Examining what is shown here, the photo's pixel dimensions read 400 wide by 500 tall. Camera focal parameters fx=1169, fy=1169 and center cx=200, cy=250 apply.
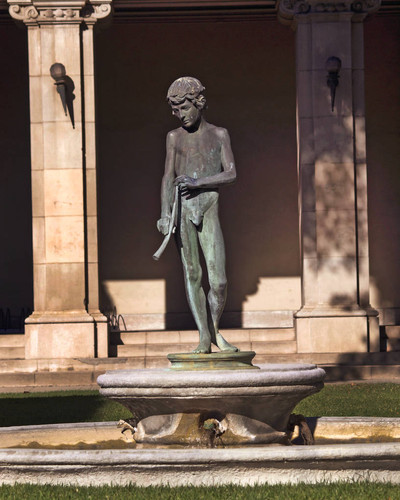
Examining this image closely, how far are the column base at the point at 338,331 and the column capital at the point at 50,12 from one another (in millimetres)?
6253

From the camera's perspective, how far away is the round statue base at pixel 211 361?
8.66 m

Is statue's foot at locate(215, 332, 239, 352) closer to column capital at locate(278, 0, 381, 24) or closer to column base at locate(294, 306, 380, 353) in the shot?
column base at locate(294, 306, 380, 353)

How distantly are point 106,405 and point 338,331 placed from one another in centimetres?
595

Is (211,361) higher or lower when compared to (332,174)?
lower

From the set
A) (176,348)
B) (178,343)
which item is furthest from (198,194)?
(178,343)

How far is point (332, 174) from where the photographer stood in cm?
1953

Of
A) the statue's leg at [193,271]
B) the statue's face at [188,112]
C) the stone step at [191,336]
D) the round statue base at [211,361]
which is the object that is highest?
the statue's face at [188,112]

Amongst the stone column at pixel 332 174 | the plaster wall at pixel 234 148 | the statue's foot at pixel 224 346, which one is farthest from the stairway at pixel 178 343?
the statue's foot at pixel 224 346

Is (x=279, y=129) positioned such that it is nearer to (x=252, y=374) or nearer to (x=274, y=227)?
(x=274, y=227)

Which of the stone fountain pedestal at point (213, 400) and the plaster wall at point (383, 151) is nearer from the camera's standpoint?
the stone fountain pedestal at point (213, 400)

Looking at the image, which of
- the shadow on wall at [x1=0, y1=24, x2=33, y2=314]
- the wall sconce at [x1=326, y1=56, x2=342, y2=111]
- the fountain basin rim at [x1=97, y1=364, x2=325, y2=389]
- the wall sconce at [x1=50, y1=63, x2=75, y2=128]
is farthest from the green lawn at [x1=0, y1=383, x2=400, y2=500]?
the shadow on wall at [x1=0, y1=24, x2=33, y2=314]

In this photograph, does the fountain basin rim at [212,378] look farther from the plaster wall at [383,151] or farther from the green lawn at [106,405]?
the plaster wall at [383,151]

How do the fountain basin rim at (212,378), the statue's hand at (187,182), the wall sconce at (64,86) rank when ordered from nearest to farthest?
1. the fountain basin rim at (212,378)
2. the statue's hand at (187,182)
3. the wall sconce at (64,86)

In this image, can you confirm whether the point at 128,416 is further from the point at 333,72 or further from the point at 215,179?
the point at 333,72
